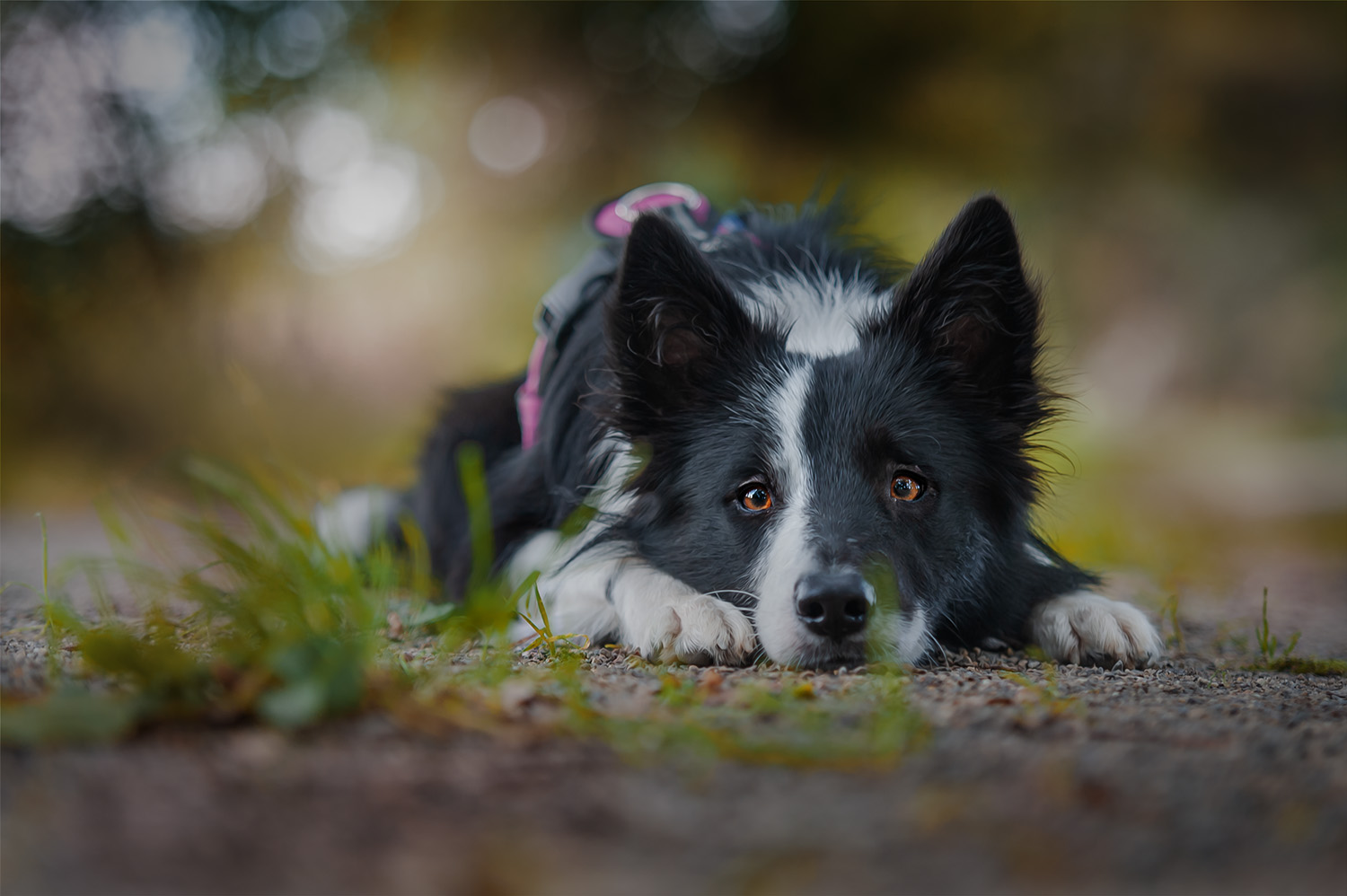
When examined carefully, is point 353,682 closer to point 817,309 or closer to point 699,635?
point 699,635

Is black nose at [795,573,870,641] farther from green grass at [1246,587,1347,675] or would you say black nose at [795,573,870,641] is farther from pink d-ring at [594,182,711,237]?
pink d-ring at [594,182,711,237]

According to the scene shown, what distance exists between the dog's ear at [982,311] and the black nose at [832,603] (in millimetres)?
1012

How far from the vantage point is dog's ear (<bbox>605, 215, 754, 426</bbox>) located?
9.73 ft

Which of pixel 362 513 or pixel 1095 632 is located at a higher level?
pixel 1095 632

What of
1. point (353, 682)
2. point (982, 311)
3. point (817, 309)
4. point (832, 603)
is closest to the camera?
point (353, 682)

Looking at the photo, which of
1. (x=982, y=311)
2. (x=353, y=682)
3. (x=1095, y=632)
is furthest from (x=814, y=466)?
(x=353, y=682)

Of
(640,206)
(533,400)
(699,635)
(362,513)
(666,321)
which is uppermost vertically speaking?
(640,206)

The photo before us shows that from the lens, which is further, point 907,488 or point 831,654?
point 907,488

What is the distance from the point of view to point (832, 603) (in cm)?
240

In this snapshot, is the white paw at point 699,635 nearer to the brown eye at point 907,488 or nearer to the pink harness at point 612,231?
the brown eye at point 907,488

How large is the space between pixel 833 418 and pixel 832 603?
26.5 inches

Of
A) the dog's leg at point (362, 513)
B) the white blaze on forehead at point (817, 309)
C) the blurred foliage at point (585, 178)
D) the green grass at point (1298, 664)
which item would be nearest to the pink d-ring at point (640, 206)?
the white blaze on forehead at point (817, 309)

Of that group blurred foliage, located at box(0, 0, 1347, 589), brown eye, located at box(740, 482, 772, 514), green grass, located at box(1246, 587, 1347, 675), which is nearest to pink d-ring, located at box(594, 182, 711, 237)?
brown eye, located at box(740, 482, 772, 514)

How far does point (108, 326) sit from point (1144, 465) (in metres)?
12.6
